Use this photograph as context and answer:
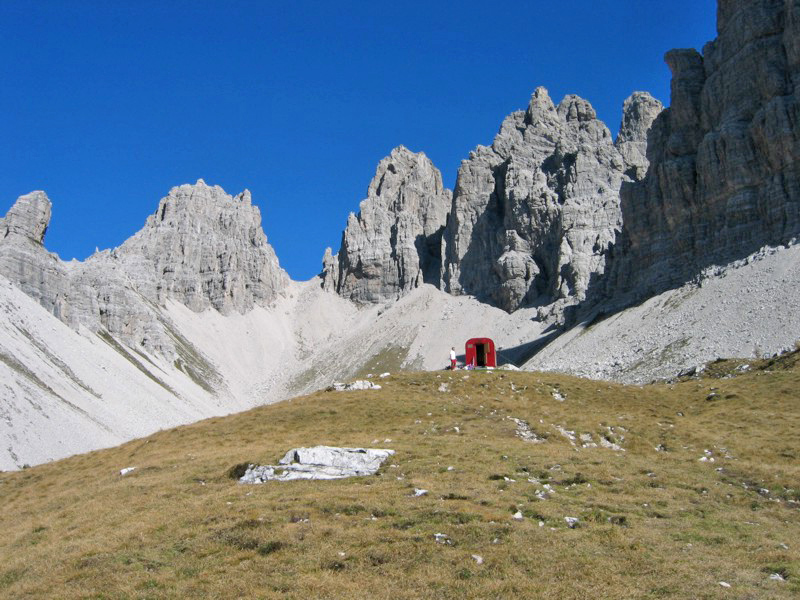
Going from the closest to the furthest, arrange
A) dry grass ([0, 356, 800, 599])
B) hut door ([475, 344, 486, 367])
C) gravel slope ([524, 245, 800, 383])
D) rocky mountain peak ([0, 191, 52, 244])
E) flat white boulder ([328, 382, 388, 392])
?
dry grass ([0, 356, 800, 599]) < flat white boulder ([328, 382, 388, 392]) < hut door ([475, 344, 486, 367]) < gravel slope ([524, 245, 800, 383]) < rocky mountain peak ([0, 191, 52, 244])

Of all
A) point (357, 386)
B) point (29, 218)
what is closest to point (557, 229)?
point (29, 218)

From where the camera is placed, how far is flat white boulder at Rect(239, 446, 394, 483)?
26.0 metres

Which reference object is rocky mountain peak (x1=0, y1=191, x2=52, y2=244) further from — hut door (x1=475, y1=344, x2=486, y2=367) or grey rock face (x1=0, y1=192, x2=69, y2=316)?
hut door (x1=475, y1=344, x2=486, y2=367)

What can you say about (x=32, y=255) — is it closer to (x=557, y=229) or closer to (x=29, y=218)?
(x=29, y=218)

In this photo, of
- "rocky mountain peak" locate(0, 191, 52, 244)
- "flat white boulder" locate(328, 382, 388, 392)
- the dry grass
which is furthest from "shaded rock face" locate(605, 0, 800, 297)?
"rocky mountain peak" locate(0, 191, 52, 244)

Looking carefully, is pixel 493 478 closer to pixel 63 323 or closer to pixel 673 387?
pixel 673 387

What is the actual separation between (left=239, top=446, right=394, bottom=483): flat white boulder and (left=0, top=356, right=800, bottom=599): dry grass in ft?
2.62

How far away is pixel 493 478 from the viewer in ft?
82.0

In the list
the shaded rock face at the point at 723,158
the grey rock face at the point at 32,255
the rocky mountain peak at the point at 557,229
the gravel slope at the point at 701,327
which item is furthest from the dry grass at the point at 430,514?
the rocky mountain peak at the point at 557,229

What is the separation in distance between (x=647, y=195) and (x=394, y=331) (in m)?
86.1

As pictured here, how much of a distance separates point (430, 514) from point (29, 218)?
509ft

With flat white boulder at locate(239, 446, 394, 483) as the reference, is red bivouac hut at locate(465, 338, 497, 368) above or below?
above

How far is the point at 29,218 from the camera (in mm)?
147375

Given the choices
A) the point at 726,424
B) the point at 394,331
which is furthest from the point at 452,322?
the point at 726,424
